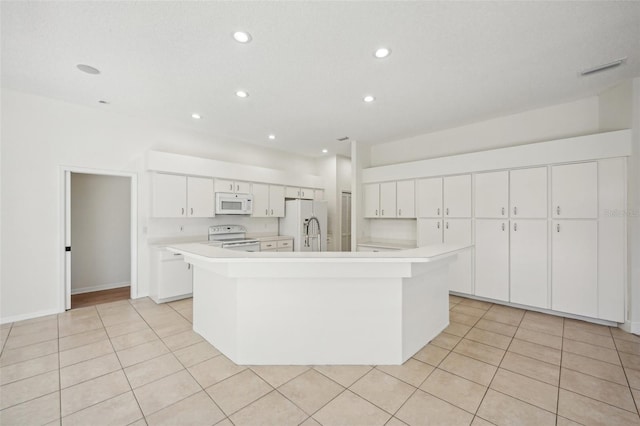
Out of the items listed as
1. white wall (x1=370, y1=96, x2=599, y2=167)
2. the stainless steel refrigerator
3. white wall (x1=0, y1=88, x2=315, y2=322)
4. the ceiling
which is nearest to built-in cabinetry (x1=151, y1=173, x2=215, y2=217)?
white wall (x1=0, y1=88, x2=315, y2=322)

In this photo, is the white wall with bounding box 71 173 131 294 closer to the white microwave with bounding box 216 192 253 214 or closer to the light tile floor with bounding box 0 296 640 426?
the light tile floor with bounding box 0 296 640 426

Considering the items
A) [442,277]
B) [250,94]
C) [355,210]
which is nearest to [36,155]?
[250,94]

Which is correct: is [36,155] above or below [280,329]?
above

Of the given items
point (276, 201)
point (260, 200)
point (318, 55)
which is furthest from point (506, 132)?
point (260, 200)

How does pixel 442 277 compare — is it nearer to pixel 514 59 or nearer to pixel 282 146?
pixel 514 59

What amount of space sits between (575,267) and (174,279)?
5.79m

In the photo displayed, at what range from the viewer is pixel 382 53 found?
8.46ft

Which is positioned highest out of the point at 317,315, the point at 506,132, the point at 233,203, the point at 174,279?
the point at 506,132

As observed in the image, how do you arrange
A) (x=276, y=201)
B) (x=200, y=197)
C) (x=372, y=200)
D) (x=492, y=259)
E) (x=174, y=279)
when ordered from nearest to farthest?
(x=492, y=259) < (x=174, y=279) < (x=200, y=197) < (x=372, y=200) < (x=276, y=201)

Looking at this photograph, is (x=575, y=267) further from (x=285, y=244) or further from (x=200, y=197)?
(x=200, y=197)

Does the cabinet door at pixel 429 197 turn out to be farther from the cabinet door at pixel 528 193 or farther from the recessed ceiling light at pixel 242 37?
the recessed ceiling light at pixel 242 37

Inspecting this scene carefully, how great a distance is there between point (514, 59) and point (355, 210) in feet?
11.7

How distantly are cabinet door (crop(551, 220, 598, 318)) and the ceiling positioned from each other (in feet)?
5.93

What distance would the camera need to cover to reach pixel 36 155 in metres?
3.64
